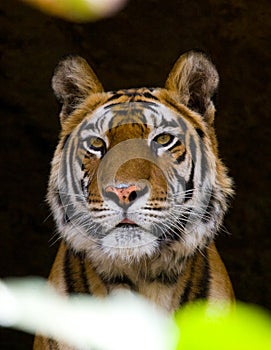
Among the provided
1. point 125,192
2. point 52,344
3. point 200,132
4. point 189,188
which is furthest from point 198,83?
point 52,344

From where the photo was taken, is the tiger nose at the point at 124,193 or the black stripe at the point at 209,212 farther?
the black stripe at the point at 209,212

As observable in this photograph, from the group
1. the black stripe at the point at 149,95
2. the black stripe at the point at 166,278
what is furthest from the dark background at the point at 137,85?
the black stripe at the point at 166,278

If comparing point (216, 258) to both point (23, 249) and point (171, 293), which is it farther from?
point (23, 249)

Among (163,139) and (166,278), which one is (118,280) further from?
(163,139)

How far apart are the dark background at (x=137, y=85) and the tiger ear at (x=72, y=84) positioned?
0.44 meters

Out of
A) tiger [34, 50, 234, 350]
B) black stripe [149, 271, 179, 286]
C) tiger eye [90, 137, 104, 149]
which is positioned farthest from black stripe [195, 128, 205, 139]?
black stripe [149, 271, 179, 286]

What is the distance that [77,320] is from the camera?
6.31 ft

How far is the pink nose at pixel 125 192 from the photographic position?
74.9 inches

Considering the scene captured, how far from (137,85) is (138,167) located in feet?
2.30

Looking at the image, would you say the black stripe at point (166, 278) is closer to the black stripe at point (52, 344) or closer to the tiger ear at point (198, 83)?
the black stripe at point (52, 344)

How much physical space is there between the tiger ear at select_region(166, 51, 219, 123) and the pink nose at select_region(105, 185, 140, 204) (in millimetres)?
331

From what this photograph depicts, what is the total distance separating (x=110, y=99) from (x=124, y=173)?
298 mm

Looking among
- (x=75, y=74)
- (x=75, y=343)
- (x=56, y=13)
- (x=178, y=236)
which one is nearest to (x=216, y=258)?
(x=178, y=236)

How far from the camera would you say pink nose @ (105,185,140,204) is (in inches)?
A: 74.9
